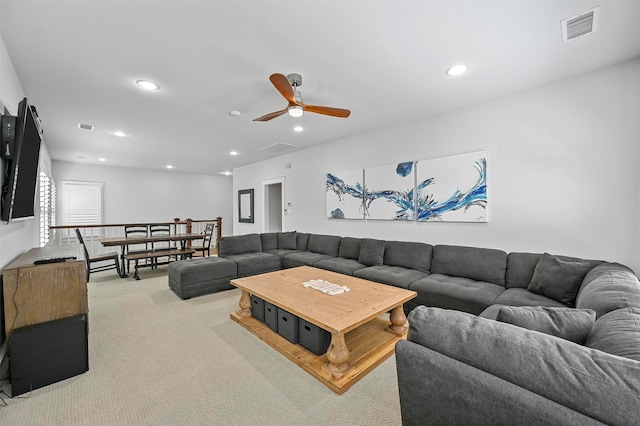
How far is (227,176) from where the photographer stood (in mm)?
10344

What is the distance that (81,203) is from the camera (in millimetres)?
7223

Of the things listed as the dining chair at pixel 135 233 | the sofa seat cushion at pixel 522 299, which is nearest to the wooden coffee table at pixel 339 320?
the sofa seat cushion at pixel 522 299

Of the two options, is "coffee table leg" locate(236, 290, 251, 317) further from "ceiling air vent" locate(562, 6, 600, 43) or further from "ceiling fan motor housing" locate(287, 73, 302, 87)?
"ceiling air vent" locate(562, 6, 600, 43)

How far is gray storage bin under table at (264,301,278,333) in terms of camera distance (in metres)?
2.76

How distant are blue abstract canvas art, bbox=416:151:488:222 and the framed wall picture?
498 centimetres

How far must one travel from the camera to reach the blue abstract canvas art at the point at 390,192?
13.2ft

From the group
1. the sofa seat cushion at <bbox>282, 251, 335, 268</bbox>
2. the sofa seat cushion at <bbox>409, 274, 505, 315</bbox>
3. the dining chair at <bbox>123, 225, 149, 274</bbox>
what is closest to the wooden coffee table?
the sofa seat cushion at <bbox>409, 274, 505, 315</bbox>

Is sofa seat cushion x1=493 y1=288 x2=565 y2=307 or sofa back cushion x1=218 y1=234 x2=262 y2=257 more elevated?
sofa back cushion x1=218 y1=234 x2=262 y2=257

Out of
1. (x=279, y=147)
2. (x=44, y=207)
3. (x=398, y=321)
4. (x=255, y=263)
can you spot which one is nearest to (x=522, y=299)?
(x=398, y=321)

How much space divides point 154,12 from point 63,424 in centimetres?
274

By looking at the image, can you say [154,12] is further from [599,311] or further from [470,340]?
[599,311]

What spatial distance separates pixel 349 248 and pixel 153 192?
723 cm

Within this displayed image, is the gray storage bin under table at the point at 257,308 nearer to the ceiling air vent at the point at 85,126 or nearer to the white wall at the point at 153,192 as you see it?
the ceiling air vent at the point at 85,126

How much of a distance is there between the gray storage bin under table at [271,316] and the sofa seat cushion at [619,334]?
2355mm
